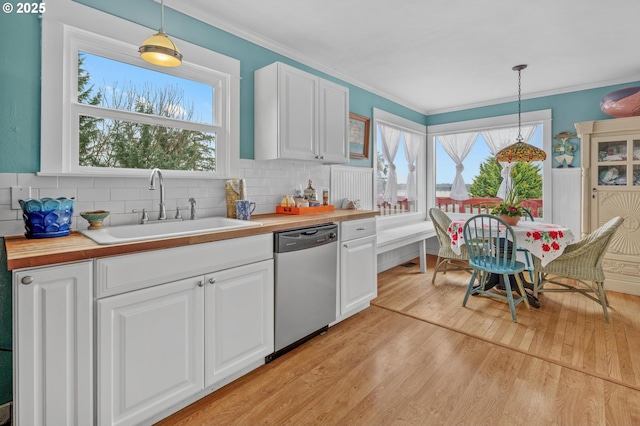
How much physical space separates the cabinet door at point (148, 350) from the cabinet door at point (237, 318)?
Answer: 62mm

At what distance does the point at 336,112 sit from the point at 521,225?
2.20 meters

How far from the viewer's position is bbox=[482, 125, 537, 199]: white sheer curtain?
4.71m

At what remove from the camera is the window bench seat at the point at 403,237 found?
3777mm

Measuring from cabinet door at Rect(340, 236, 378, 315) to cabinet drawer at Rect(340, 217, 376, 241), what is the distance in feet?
0.14

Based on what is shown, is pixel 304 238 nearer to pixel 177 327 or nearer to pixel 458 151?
pixel 177 327

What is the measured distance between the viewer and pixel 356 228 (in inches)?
112

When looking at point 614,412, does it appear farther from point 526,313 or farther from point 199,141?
point 199,141

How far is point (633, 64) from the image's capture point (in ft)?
11.3

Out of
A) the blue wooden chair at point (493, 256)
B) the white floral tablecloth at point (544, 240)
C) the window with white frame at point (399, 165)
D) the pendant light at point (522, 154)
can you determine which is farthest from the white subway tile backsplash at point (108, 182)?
the pendant light at point (522, 154)

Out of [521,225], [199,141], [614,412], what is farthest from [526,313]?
[199,141]

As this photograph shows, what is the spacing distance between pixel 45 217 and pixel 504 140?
533 centimetres

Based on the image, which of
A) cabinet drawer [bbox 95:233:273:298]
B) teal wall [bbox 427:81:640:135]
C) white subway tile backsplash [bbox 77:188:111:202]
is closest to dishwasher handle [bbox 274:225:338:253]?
cabinet drawer [bbox 95:233:273:298]

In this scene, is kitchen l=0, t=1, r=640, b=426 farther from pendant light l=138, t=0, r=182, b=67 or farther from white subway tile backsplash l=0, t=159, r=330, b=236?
pendant light l=138, t=0, r=182, b=67

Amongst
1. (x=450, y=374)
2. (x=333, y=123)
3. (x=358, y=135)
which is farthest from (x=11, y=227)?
(x=358, y=135)
